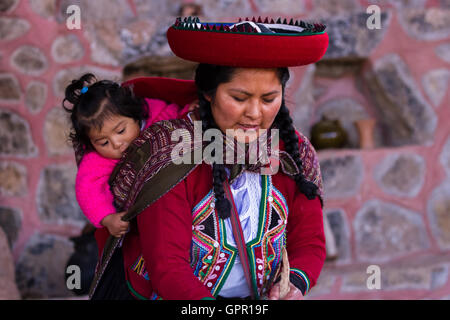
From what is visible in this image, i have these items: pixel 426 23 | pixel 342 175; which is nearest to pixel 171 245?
pixel 342 175

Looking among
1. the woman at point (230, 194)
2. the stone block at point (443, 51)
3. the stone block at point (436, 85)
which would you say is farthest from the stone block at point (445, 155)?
the woman at point (230, 194)

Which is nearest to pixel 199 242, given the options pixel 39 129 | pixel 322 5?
pixel 39 129

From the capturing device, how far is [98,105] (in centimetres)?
162

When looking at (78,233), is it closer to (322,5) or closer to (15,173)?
(15,173)

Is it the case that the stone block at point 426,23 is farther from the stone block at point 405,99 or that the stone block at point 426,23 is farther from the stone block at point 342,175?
the stone block at point 342,175

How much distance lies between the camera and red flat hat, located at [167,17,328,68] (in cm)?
127

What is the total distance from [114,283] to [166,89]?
1.98ft

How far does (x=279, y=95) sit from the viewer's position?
1.39 m

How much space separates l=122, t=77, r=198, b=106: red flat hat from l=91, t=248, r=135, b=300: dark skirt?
484mm

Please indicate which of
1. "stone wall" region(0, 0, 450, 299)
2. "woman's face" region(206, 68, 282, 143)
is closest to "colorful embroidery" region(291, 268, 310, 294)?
"woman's face" region(206, 68, 282, 143)

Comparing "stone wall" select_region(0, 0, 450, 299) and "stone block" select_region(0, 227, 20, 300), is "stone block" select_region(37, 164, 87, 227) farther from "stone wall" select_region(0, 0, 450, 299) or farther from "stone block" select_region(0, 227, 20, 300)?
"stone block" select_region(0, 227, 20, 300)

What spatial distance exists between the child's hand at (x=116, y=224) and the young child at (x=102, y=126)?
0.17 feet

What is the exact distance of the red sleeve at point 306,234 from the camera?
1532mm
